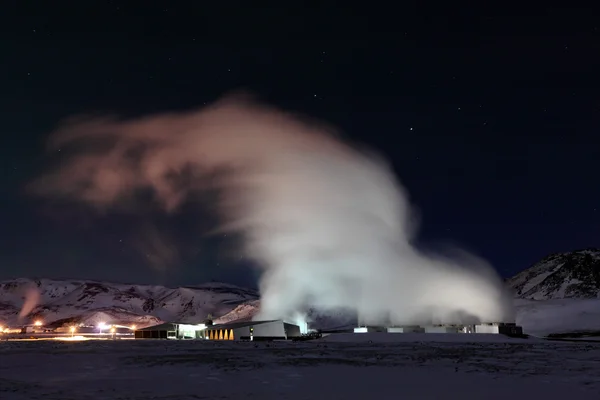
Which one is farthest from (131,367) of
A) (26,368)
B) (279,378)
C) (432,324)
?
(432,324)

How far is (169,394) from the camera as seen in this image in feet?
112

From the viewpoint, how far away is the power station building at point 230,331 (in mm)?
171812

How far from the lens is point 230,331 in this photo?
173 meters

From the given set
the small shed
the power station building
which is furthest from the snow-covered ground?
the small shed

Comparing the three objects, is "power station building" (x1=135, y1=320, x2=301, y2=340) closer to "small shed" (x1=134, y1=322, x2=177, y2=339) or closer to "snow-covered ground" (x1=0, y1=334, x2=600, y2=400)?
"small shed" (x1=134, y1=322, x2=177, y2=339)

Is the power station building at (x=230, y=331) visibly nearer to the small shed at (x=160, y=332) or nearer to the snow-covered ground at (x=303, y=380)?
the small shed at (x=160, y=332)

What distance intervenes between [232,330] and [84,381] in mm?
133027

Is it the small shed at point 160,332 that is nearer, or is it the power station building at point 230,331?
the power station building at point 230,331

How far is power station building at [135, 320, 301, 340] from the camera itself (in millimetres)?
171812

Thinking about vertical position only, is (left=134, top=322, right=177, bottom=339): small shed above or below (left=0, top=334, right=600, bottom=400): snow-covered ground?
above

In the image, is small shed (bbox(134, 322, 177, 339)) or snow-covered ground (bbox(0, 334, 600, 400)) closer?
snow-covered ground (bbox(0, 334, 600, 400))

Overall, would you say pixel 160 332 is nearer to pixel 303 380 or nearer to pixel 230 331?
pixel 230 331

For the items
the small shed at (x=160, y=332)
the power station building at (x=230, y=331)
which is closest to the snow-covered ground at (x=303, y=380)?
the power station building at (x=230, y=331)

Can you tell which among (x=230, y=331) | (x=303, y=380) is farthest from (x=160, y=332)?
(x=303, y=380)
